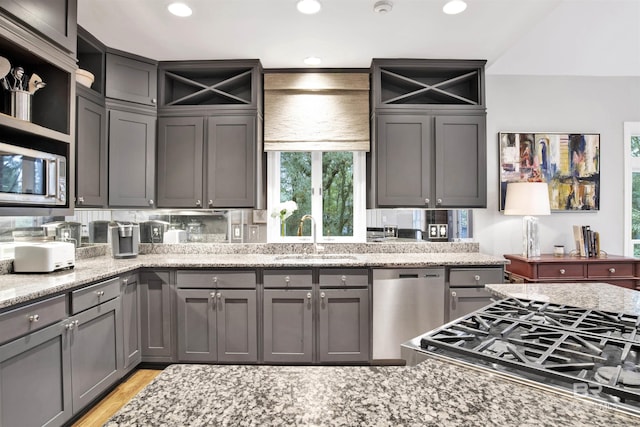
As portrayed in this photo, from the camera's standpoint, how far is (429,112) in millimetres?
3176

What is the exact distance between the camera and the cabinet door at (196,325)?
278 centimetres

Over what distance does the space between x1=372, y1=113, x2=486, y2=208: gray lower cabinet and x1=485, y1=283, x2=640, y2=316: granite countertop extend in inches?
58.9

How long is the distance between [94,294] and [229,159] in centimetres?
153

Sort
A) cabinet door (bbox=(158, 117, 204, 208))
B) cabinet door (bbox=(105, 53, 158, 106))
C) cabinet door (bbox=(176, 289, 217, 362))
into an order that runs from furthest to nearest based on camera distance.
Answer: cabinet door (bbox=(158, 117, 204, 208)), cabinet door (bbox=(105, 53, 158, 106)), cabinet door (bbox=(176, 289, 217, 362))

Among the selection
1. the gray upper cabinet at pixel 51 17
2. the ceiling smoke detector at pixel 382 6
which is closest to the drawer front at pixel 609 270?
the ceiling smoke detector at pixel 382 6

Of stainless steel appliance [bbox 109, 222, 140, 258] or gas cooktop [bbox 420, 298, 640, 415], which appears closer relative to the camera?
gas cooktop [bbox 420, 298, 640, 415]

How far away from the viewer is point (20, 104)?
199 centimetres

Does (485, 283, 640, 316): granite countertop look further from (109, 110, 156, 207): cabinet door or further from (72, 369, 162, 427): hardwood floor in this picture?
(109, 110, 156, 207): cabinet door

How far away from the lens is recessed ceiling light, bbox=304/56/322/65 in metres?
3.04

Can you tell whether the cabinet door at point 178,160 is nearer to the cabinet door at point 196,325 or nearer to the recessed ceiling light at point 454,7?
the cabinet door at point 196,325

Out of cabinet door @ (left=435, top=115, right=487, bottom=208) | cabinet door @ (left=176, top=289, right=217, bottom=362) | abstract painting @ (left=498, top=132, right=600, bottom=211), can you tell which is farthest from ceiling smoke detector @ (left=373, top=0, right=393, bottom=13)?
cabinet door @ (left=176, top=289, right=217, bottom=362)

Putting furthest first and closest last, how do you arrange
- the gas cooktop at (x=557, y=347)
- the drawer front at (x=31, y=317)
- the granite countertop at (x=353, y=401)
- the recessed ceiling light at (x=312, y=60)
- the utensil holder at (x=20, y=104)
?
A: the recessed ceiling light at (x=312, y=60) < the utensil holder at (x=20, y=104) < the drawer front at (x=31, y=317) < the gas cooktop at (x=557, y=347) < the granite countertop at (x=353, y=401)

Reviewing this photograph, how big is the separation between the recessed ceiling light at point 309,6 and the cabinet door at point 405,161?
1148mm

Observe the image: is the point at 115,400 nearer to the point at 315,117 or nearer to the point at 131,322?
the point at 131,322
